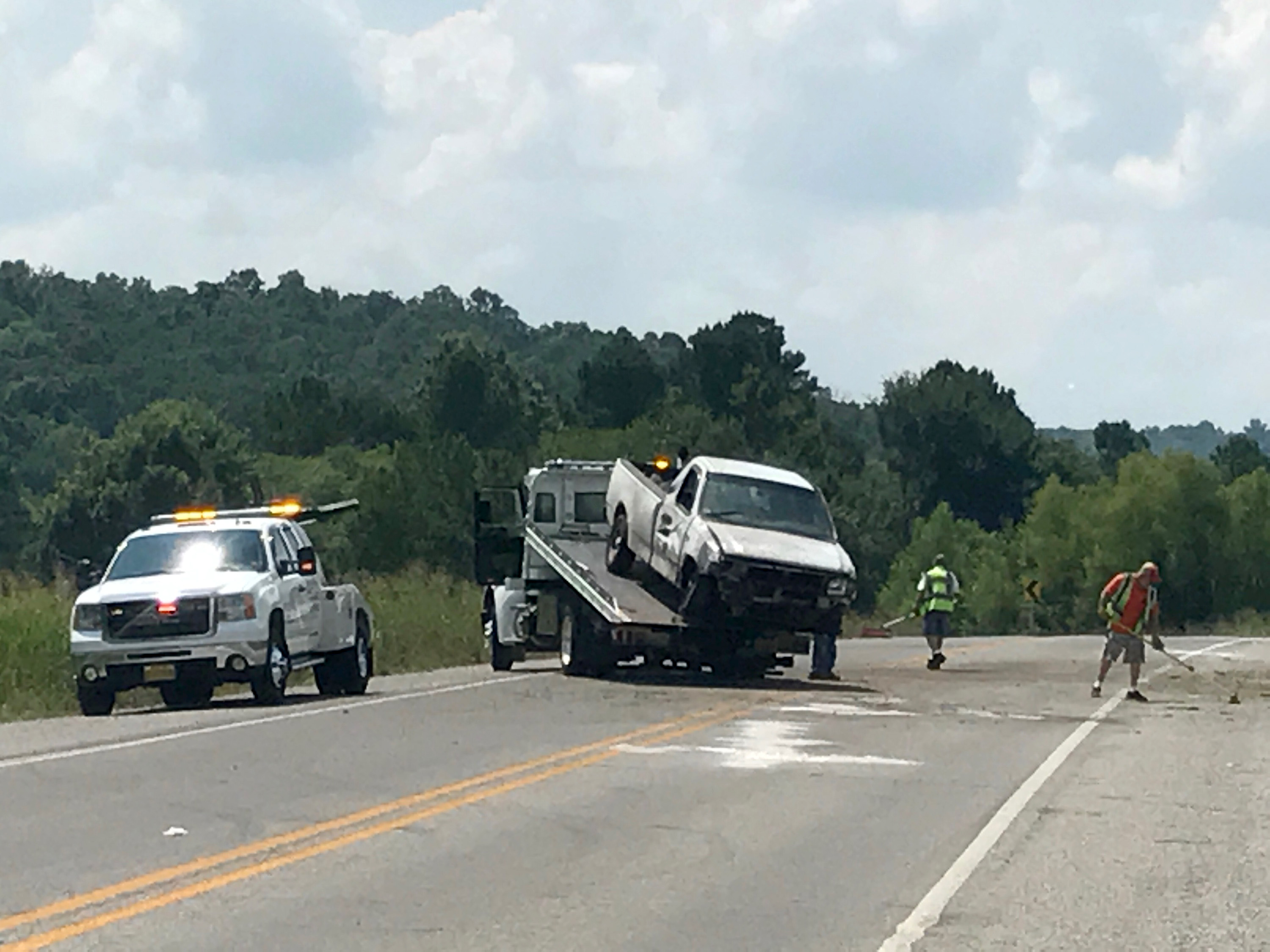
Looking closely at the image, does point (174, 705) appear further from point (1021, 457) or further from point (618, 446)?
point (1021, 457)

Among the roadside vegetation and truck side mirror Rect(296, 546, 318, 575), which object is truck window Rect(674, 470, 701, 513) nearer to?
truck side mirror Rect(296, 546, 318, 575)

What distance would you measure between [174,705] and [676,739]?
23.5ft

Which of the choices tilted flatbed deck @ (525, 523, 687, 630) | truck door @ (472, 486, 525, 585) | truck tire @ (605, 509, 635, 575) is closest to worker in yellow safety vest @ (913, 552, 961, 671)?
tilted flatbed deck @ (525, 523, 687, 630)

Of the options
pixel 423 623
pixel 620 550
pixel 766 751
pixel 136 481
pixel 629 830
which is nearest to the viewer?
pixel 629 830

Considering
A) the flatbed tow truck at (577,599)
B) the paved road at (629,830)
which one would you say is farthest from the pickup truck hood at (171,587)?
the flatbed tow truck at (577,599)

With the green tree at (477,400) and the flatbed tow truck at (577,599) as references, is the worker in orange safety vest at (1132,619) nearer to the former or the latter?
the flatbed tow truck at (577,599)

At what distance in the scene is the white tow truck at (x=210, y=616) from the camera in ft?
74.2

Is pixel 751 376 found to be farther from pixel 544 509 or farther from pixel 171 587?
pixel 171 587

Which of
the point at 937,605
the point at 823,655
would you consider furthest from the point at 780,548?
the point at 937,605

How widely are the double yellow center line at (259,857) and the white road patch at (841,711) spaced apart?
5077 millimetres

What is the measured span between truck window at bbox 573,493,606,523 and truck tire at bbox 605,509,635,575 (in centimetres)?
99

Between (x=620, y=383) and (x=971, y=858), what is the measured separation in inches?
4845

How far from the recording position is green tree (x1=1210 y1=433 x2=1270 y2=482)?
15038 centimetres

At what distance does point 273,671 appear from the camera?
76.0ft
